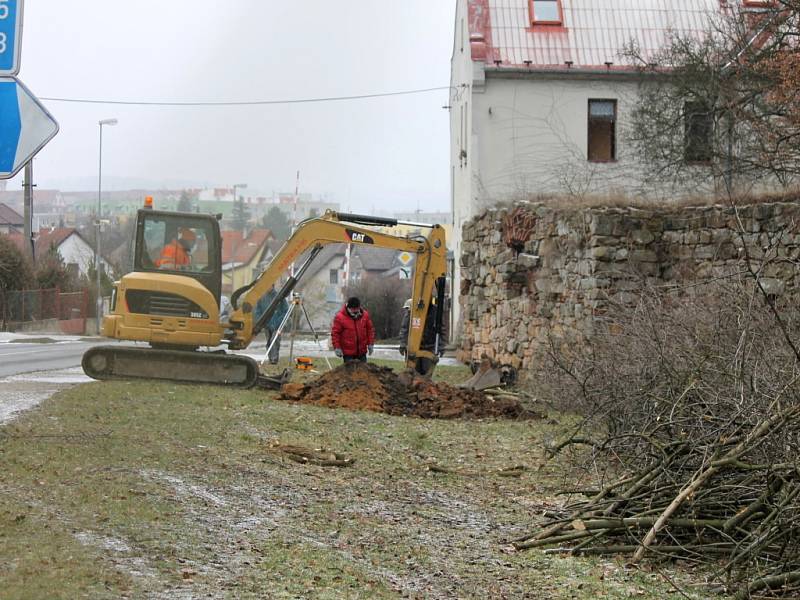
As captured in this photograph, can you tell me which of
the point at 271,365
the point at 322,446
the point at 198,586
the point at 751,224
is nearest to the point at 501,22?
the point at 271,365

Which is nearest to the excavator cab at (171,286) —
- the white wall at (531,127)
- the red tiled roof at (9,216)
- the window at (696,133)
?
the window at (696,133)

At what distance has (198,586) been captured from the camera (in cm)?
700

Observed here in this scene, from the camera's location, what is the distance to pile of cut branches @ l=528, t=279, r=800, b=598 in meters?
7.59

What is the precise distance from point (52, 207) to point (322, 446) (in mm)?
141168

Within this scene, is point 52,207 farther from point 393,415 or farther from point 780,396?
point 780,396

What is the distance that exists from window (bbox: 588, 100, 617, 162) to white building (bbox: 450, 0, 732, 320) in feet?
0.09

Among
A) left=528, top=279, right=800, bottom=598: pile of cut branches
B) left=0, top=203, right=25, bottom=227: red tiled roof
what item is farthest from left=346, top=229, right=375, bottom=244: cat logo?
left=0, top=203, right=25, bottom=227: red tiled roof

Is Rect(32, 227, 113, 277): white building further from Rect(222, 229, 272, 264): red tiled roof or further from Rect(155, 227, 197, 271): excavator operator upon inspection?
Rect(155, 227, 197, 271): excavator operator

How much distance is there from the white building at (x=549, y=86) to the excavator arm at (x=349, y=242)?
553 inches

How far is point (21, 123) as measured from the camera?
892 centimetres

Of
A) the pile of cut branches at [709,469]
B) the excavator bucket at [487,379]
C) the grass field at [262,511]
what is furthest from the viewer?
the excavator bucket at [487,379]

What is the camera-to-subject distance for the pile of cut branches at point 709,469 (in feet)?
24.9

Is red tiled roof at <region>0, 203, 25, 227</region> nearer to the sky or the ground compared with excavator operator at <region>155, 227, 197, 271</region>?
nearer to the sky

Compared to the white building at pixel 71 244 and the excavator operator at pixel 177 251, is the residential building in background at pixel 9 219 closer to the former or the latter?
the white building at pixel 71 244
